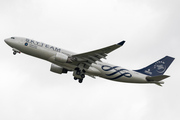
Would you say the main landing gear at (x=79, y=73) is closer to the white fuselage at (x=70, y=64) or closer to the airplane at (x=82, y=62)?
the airplane at (x=82, y=62)

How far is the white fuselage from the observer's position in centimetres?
3878

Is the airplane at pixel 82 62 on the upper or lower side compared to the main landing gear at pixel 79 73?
upper

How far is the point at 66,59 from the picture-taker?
38.2 meters

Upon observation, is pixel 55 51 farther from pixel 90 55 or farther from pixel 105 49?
pixel 105 49

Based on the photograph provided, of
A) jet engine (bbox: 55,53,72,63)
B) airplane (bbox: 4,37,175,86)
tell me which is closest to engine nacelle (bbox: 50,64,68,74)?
airplane (bbox: 4,37,175,86)

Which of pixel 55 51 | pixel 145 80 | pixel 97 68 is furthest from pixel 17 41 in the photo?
pixel 145 80

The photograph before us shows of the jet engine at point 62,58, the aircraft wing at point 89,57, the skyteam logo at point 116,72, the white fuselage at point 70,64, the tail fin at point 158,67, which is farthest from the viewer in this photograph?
the tail fin at point 158,67

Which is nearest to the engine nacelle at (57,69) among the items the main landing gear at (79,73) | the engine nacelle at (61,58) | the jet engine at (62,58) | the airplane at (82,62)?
the airplane at (82,62)

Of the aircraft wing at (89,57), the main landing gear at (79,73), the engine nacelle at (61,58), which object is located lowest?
the main landing gear at (79,73)

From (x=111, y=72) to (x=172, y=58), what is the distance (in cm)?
1060

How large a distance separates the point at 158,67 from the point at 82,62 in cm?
1254

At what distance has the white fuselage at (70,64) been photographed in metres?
38.8

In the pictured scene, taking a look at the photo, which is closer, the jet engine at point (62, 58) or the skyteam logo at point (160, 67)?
the jet engine at point (62, 58)

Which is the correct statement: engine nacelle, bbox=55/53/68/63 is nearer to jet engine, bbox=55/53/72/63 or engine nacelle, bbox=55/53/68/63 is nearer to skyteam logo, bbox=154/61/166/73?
jet engine, bbox=55/53/72/63
